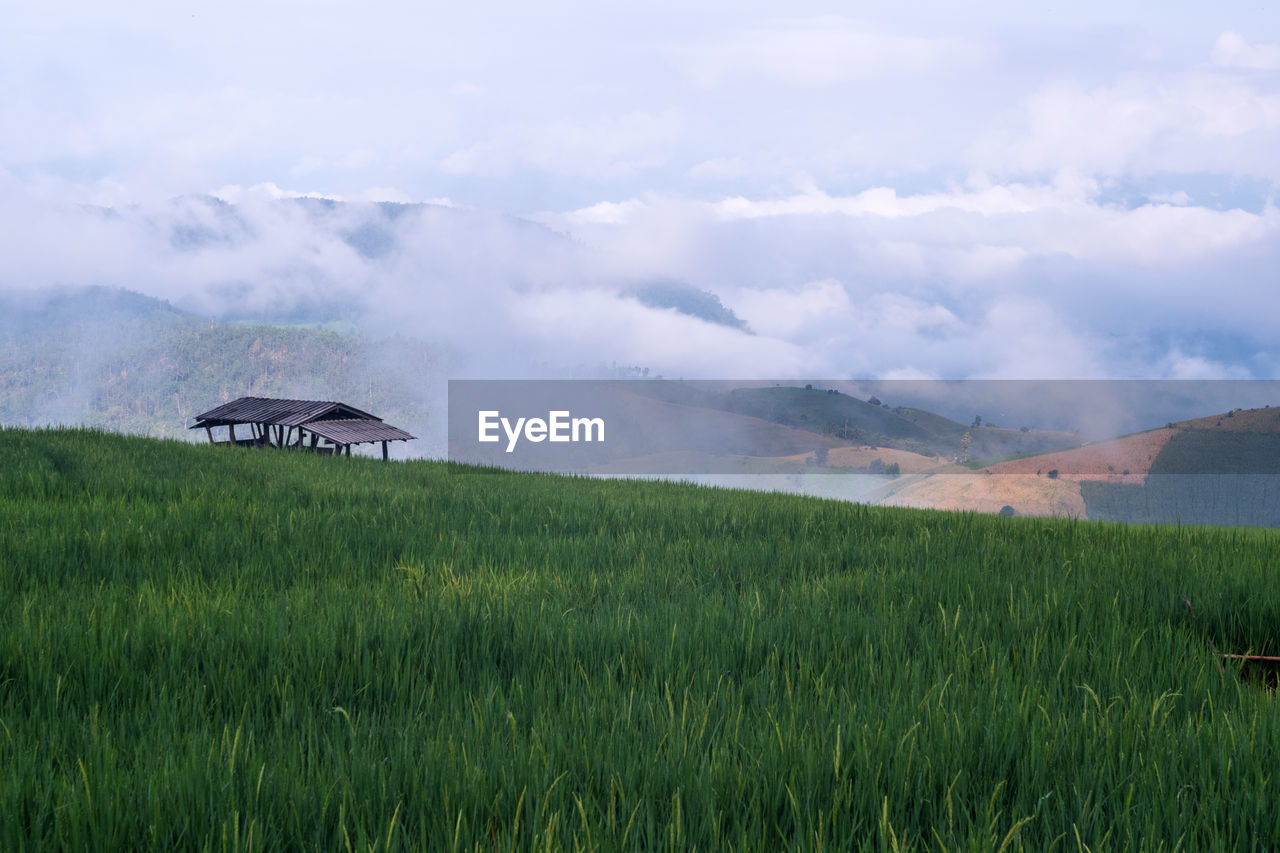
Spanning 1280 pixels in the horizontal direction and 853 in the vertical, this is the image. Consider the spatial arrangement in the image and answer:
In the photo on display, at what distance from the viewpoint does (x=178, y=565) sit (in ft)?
18.2

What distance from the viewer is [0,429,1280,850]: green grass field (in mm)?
2098

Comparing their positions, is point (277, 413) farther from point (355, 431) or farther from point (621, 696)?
point (621, 696)

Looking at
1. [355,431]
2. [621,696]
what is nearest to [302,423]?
[355,431]

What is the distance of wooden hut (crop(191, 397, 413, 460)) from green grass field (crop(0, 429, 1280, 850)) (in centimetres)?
2423

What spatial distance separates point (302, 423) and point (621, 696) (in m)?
29.8

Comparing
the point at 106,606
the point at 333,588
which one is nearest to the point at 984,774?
the point at 333,588

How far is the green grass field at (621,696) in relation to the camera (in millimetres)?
2098

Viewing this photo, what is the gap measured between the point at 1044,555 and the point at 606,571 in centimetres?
374

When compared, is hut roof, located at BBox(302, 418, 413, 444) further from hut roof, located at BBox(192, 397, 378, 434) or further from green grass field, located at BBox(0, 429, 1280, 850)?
green grass field, located at BBox(0, 429, 1280, 850)

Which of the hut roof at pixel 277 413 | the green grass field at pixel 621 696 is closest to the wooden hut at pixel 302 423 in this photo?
the hut roof at pixel 277 413

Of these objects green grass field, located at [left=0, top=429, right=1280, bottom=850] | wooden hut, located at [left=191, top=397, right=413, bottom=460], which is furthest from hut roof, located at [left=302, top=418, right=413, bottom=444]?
green grass field, located at [left=0, top=429, right=1280, bottom=850]

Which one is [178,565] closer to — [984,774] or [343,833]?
[343,833]

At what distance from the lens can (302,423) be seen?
29.7 metres

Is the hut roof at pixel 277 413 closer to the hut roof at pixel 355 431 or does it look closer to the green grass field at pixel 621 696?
the hut roof at pixel 355 431
